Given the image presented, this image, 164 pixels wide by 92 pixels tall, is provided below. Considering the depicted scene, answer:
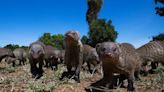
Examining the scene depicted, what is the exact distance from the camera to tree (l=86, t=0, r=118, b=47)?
48362mm

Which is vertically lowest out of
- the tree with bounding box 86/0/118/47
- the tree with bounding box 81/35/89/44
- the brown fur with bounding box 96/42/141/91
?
the brown fur with bounding box 96/42/141/91

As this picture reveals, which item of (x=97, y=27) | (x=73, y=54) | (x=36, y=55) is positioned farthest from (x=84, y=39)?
(x=73, y=54)

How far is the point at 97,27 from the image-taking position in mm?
52156

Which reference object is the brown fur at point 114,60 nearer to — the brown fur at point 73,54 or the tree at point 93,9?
the brown fur at point 73,54

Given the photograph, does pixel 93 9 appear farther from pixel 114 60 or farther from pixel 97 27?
pixel 114 60

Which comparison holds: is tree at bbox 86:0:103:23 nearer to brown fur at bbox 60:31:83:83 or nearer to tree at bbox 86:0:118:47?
tree at bbox 86:0:118:47

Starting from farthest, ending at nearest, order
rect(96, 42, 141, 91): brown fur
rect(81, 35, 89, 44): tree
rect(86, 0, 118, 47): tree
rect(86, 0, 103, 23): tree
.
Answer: rect(86, 0, 103, 23): tree < rect(86, 0, 118, 47): tree < rect(81, 35, 89, 44): tree < rect(96, 42, 141, 91): brown fur

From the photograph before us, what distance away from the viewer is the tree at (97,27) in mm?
48362

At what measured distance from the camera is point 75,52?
924 cm

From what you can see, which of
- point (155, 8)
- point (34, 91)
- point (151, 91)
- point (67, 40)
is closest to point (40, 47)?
point (67, 40)

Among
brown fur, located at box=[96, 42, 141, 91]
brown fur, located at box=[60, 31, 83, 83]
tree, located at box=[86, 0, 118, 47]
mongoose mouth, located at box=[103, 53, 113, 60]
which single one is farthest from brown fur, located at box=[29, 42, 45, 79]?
tree, located at box=[86, 0, 118, 47]

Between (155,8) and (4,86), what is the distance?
24.1 m

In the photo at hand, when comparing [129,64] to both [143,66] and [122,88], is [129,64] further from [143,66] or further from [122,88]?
[143,66]

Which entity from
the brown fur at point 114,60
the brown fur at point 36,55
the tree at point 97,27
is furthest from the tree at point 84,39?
the brown fur at point 114,60
